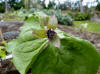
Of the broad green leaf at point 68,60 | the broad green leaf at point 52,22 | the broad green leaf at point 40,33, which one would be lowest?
the broad green leaf at point 68,60

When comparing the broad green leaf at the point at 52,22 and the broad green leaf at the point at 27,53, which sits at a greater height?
the broad green leaf at the point at 52,22

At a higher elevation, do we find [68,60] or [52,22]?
[52,22]

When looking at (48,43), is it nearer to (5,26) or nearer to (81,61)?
(81,61)

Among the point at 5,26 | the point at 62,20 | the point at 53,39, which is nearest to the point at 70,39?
the point at 53,39

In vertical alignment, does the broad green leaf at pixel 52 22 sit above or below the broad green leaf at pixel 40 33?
above

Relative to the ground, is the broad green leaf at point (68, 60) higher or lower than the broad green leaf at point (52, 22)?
lower
